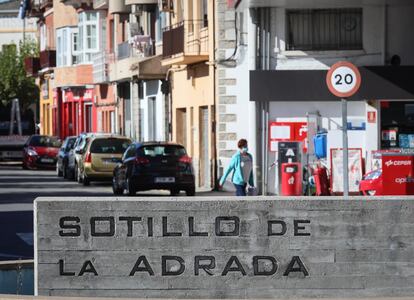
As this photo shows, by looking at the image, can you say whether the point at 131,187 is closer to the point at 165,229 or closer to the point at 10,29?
the point at 165,229

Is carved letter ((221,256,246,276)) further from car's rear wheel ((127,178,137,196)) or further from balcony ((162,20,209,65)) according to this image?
balcony ((162,20,209,65))

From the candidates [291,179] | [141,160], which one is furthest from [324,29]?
[141,160]

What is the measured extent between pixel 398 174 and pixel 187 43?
50.0 feet

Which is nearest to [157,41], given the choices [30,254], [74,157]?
[74,157]

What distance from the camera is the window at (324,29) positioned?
35125mm

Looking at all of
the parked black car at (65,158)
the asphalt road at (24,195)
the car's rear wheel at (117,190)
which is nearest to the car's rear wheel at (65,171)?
the parked black car at (65,158)

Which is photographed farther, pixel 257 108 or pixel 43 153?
pixel 43 153

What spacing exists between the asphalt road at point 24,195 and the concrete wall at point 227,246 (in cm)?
676

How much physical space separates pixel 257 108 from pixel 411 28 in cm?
432

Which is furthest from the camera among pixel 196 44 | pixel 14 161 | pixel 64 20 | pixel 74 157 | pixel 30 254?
pixel 64 20

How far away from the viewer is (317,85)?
3481cm

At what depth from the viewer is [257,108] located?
35312 mm

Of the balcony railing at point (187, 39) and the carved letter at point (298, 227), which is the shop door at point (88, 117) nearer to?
the balcony railing at point (187, 39)

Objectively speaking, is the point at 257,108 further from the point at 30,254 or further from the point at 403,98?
the point at 30,254
